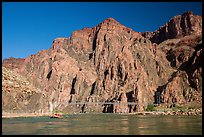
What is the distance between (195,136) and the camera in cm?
3931

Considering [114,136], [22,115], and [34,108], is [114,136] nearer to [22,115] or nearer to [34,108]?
[22,115]

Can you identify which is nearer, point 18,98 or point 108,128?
point 108,128

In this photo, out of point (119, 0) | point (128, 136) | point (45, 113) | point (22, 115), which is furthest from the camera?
point (45, 113)

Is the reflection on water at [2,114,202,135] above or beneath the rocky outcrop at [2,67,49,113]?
beneath

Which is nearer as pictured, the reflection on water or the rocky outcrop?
the reflection on water

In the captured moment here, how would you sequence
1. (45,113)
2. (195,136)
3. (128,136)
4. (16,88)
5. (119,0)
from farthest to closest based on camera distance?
(45,113), (16,88), (128,136), (195,136), (119,0)

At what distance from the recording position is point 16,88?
143 metres

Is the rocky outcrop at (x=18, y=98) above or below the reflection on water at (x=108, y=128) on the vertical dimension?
above

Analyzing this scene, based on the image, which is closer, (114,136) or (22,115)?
(114,136)

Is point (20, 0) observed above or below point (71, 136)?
above

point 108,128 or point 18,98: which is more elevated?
point 18,98

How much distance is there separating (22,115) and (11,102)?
854cm

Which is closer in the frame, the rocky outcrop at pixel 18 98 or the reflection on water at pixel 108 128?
the reflection on water at pixel 108 128

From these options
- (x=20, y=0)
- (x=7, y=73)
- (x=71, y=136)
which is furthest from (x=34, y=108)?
(x=20, y=0)
